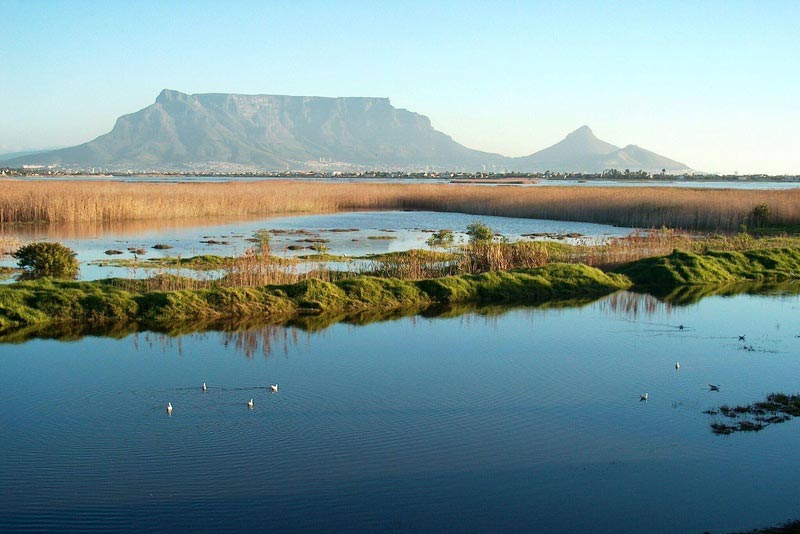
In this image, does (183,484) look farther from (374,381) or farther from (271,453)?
(374,381)

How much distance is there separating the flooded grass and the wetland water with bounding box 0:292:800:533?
169 millimetres

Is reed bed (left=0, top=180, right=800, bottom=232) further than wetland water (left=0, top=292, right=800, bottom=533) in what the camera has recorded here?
Yes

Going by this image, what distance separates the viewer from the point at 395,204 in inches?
2119

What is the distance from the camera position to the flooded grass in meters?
9.29

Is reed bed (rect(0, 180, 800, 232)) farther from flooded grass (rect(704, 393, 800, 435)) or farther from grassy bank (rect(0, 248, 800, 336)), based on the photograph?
flooded grass (rect(704, 393, 800, 435))

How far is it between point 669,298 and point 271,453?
43.1 feet

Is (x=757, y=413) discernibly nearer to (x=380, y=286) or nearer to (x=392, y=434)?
(x=392, y=434)

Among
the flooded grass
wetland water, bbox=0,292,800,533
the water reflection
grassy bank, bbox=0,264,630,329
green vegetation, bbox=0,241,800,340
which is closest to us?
wetland water, bbox=0,292,800,533

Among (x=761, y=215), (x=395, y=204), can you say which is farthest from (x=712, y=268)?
(x=395, y=204)

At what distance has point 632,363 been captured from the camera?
1248 cm

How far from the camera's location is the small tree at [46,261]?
1848cm

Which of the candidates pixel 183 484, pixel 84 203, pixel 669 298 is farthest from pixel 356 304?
pixel 84 203

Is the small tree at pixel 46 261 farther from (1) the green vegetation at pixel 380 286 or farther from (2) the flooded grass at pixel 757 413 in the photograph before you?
(2) the flooded grass at pixel 757 413

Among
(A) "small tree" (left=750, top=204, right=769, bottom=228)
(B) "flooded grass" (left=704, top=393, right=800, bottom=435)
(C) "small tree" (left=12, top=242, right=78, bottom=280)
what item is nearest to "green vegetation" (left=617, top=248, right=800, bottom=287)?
(B) "flooded grass" (left=704, top=393, right=800, bottom=435)
